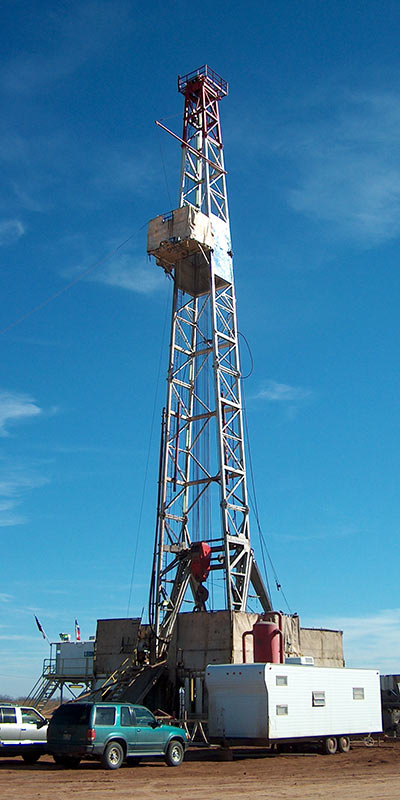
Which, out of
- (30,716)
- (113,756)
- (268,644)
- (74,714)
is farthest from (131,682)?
(74,714)

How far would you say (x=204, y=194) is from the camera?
3947 cm

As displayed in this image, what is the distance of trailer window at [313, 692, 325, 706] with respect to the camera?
23578 mm

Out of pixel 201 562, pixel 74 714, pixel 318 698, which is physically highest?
pixel 201 562

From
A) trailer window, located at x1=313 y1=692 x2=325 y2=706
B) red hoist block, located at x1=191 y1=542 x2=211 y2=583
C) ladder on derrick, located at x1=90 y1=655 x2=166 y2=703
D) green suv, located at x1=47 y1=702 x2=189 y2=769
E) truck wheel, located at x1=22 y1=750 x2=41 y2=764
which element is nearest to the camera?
green suv, located at x1=47 y1=702 x2=189 y2=769

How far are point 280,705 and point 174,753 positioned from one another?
11.5 feet

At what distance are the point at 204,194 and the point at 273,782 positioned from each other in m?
29.1

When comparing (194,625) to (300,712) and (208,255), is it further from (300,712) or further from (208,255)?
(208,255)

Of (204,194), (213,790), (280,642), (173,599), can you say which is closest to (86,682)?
(173,599)

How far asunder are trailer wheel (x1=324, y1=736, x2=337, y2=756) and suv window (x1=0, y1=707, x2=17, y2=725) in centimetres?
985

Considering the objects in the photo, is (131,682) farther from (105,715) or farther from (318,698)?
(105,715)

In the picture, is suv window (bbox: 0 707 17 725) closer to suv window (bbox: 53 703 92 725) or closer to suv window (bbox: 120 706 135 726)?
suv window (bbox: 53 703 92 725)

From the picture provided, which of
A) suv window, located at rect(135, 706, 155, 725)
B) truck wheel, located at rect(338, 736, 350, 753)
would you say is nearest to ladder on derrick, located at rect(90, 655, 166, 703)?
truck wheel, located at rect(338, 736, 350, 753)

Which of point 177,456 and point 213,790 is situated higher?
point 177,456

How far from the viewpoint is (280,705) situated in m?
22.2
